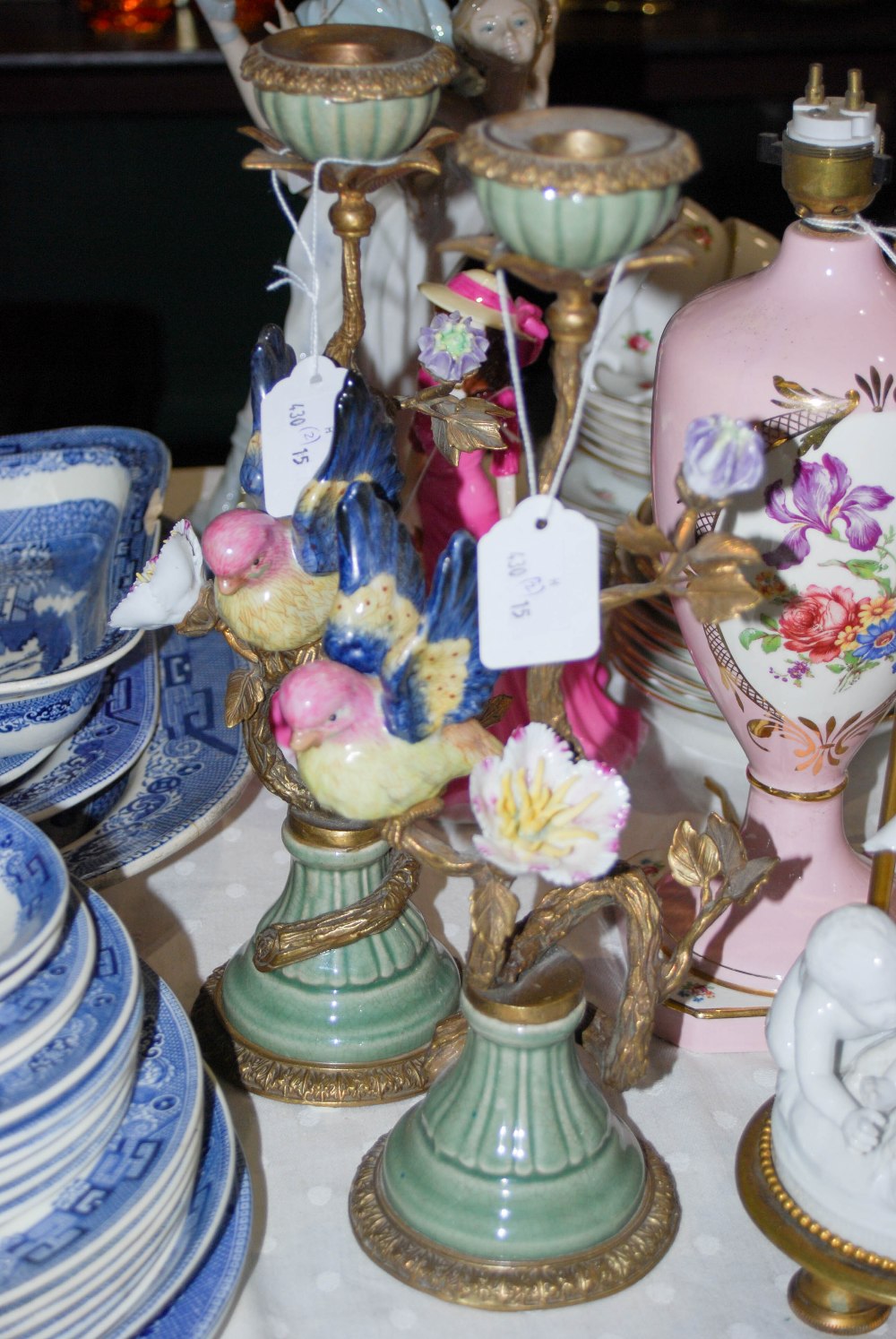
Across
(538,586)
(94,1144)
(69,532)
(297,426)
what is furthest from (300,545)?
(69,532)

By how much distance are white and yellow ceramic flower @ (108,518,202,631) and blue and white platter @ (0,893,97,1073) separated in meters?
0.14

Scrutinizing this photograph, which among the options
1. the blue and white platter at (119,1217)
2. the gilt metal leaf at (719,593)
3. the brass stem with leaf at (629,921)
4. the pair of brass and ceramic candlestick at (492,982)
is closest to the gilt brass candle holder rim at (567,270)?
the pair of brass and ceramic candlestick at (492,982)

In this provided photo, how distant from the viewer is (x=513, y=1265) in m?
0.66

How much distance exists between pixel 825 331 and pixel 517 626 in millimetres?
240

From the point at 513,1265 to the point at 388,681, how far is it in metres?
0.25

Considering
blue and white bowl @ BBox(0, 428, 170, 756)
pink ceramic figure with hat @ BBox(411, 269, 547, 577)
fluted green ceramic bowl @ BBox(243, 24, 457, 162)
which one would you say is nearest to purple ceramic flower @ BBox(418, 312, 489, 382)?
pink ceramic figure with hat @ BBox(411, 269, 547, 577)

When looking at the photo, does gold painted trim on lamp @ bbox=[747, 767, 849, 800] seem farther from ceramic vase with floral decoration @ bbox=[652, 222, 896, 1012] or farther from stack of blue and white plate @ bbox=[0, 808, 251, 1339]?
stack of blue and white plate @ bbox=[0, 808, 251, 1339]

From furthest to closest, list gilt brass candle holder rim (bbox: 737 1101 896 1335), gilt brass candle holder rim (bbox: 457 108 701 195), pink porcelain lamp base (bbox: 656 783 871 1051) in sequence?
pink porcelain lamp base (bbox: 656 783 871 1051)
gilt brass candle holder rim (bbox: 737 1101 896 1335)
gilt brass candle holder rim (bbox: 457 108 701 195)

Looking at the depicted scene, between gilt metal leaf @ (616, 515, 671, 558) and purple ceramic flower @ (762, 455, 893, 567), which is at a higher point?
gilt metal leaf @ (616, 515, 671, 558)

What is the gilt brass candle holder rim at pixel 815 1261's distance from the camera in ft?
2.02

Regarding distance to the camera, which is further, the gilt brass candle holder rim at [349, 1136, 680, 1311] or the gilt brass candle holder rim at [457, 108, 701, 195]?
the gilt brass candle holder rim at [349, 1136, 680, 1311]

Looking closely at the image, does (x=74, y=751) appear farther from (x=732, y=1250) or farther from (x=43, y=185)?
(x=43, y=185)

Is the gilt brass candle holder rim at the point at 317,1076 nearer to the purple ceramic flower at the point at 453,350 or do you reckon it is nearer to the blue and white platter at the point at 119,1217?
the blue and white platter at the point at 119,1217

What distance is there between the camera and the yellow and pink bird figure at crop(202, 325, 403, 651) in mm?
696
